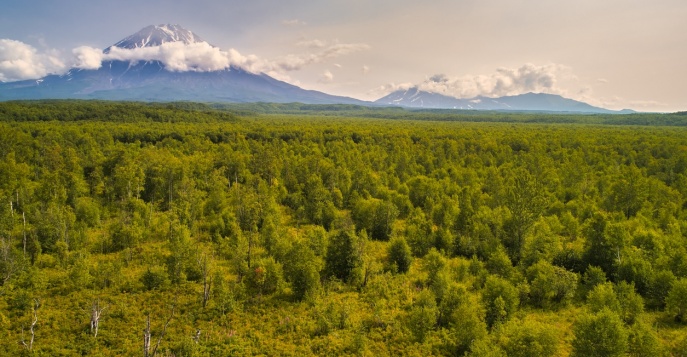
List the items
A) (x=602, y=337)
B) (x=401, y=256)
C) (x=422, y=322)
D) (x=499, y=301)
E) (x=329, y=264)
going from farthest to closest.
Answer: (x=401, y=256), (x=329, y=264), (x=499, y=301), (x=422, y=322), (x=602, y=337)

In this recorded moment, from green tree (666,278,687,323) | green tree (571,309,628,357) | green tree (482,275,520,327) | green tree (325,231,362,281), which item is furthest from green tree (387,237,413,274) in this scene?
green tree (666,278,687,323)

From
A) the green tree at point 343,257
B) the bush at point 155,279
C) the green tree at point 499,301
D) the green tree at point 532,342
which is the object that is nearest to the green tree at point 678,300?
the green tree at point 499,301

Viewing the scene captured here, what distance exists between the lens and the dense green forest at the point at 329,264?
98.8 feet

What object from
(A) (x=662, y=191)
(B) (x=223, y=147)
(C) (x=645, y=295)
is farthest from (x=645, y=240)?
(B) (x=223, y=147)

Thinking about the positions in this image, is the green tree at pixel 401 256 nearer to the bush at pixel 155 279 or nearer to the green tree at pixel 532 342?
the green tree at pixel 532 342

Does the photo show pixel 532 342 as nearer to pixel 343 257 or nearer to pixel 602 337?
pixel 602 337

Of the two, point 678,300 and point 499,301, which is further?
point 678,300

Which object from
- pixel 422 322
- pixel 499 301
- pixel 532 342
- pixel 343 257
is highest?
pixel 532 342

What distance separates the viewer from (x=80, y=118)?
153 meters

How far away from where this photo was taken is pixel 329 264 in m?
42.2

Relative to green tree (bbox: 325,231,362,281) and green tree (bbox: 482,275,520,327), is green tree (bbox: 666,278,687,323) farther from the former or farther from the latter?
green tree (bbox: 325,231,362,281)

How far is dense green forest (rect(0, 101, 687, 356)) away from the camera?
98.8ft

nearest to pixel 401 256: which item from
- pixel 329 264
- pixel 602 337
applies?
pixel 329 264

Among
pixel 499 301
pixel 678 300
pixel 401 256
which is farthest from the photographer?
pixel 401 256
